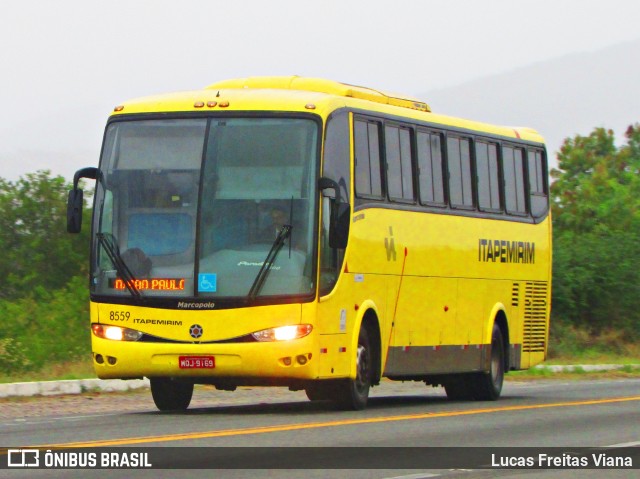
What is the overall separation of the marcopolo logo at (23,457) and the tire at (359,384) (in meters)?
6.35

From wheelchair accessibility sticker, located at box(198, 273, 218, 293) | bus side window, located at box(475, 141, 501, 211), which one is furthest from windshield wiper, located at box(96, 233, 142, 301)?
bus side window, located at box(475, 141, 501, 211)

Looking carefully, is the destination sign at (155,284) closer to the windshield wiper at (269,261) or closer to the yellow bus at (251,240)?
the yellow bus at (251,240)

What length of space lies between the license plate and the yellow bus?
0.05 feet

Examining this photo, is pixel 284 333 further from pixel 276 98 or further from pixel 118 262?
pixel 276 98

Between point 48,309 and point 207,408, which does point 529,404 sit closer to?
point 207,408

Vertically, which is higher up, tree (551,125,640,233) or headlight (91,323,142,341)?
tree (551,125,640,233)

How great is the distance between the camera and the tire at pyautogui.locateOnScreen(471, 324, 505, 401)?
76.4 feet

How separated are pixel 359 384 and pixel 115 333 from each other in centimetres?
294

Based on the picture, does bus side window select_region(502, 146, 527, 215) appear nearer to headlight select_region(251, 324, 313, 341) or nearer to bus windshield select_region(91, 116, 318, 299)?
bus windshield select_region(91, 116, 318, 299)

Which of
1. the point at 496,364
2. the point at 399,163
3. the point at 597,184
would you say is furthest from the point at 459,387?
the point at 597,184

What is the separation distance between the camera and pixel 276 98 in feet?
59.4

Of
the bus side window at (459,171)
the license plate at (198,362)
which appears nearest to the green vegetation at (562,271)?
the bus side window at (459,171)

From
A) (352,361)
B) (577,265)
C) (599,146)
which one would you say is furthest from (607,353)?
(599,146)

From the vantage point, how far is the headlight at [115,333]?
17406 millimetres
